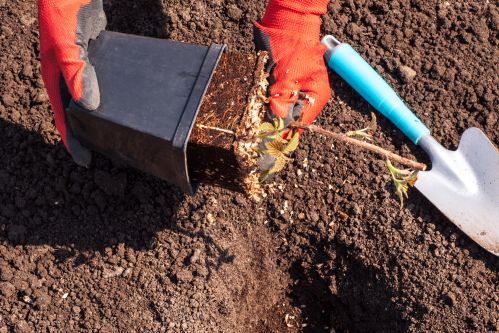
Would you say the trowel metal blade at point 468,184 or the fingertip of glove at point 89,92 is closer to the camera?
the fingertip of glove at point 89,92

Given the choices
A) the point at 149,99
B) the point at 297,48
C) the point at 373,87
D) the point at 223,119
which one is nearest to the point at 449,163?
the point at 373,87

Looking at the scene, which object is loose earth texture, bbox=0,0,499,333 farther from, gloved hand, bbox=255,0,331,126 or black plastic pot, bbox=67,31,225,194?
black plastic pot, bbox=67,31,225,194

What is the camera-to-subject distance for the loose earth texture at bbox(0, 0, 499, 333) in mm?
1797

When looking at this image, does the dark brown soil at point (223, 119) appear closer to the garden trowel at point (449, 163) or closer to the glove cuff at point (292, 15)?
the glove cuff at point (292, 15)

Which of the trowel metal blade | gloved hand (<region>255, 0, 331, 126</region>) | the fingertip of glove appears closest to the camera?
the fingertip of glove

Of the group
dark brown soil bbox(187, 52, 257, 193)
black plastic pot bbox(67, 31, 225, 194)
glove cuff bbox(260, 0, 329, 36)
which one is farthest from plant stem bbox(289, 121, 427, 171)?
glove cuff bbox(260, 0, 329, 36)

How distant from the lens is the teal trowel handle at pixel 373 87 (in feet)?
5.91

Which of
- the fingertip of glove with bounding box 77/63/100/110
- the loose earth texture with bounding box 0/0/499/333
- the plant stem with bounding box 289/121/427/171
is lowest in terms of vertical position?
the loose earth texture with bounding box 0/0/499/333

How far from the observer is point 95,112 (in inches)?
56.3

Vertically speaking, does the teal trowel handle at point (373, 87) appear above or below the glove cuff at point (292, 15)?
below

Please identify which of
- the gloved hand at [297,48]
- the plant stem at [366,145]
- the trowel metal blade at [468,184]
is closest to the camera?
the plant stem at [366,145]

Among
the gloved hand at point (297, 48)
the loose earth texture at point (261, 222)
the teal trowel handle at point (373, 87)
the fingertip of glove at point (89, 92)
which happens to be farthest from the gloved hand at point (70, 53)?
the teal trowel handle at point (373, 87)

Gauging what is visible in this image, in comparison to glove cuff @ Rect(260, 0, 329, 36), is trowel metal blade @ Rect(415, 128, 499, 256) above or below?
below

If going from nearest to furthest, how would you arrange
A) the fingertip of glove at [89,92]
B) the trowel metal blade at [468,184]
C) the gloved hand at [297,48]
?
1. the fingertip of glove at [89,92]
2. the gloved hand at [297,48]
3. the trowel metal blade at [468,184]
